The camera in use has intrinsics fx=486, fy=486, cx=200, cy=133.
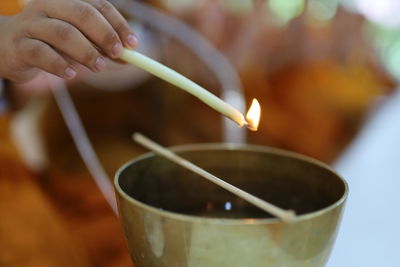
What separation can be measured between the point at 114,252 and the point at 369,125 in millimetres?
626

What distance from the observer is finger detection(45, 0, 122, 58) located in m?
0.35

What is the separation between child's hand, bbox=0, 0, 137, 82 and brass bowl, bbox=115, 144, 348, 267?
3.6 inches

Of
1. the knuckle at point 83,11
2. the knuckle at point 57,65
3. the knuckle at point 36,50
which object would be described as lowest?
the knuckle at point 57,65

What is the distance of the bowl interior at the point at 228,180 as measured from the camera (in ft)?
1.36

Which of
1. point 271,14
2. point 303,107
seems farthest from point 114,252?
point 271,14

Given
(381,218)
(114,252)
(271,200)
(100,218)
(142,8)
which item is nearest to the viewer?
(271,200)

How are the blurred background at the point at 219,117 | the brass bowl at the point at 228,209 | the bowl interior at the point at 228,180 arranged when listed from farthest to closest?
the blurred background at the point at 219,117 < the bowl interior at the point at 228,180 < the brass bowl at the point at 228,209

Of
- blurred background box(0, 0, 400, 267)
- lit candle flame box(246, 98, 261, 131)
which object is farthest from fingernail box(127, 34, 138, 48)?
blurred background box(0, 0, 400, 267)

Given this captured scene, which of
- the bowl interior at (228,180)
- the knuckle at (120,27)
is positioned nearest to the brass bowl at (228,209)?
the bowl interior at (228,180)

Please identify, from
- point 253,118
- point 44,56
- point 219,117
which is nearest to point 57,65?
point 44,56

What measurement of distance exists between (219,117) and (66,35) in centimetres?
190

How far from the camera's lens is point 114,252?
85 centimetres

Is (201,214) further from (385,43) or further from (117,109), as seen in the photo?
(385,43)

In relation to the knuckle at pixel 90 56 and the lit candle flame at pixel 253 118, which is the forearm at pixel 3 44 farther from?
Result: the lit candle flame at pixel 253 118
